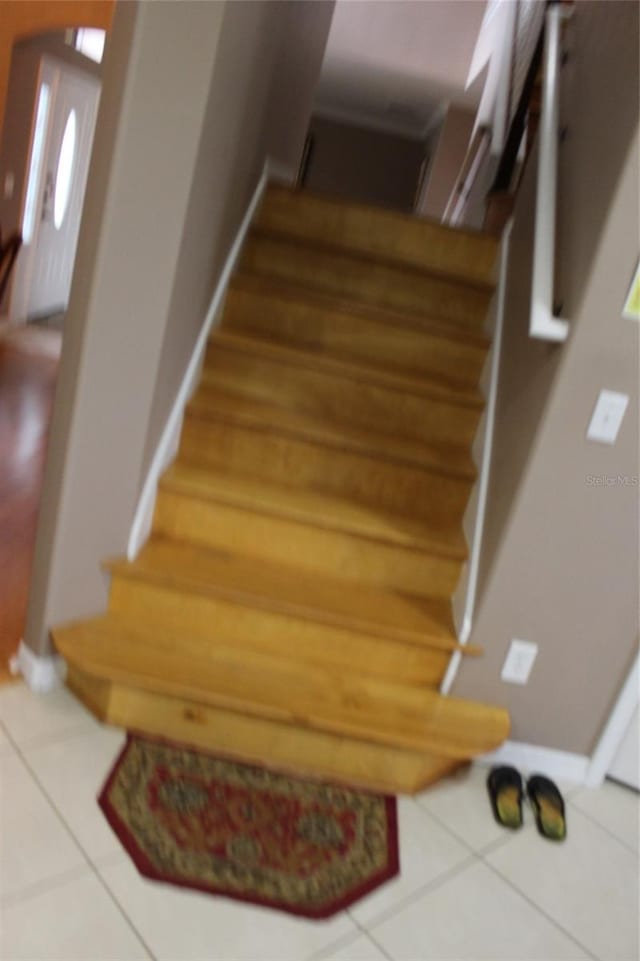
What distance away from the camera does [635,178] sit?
157cm

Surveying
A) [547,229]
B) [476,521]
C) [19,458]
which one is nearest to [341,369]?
[476,521]

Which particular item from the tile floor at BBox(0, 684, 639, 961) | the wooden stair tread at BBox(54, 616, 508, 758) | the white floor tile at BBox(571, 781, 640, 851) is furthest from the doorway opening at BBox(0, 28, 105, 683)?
the white floor tile at BBox(571, 781, 640, 851)

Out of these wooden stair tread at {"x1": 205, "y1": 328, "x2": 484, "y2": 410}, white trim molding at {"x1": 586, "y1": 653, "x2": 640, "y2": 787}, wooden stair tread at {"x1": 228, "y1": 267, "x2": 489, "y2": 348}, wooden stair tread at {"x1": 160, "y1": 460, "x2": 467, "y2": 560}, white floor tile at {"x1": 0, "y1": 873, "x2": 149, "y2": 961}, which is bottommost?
white floor tile at {"x1": 0, "y1": 873, "x2": 149, "y2": 961}

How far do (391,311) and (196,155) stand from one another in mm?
1140

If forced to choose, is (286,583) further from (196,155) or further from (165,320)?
(196,155)

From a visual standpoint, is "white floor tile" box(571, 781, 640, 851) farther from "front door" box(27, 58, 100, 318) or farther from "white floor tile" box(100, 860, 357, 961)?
"front door" box(27, 58, 100, 318)

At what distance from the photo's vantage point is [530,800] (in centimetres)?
189

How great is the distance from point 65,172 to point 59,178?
0.12 meters

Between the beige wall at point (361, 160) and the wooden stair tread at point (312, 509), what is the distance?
7.58 metres

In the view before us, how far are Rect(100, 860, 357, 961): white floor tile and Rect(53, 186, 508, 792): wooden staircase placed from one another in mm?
392

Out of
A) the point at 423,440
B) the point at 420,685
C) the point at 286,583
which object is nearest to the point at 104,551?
the point at 286,583

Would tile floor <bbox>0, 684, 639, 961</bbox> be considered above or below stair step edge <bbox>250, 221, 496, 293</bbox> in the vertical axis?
below

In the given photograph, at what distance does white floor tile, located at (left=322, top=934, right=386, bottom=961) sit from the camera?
1.36 meters

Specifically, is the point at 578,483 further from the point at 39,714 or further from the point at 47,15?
the point at 47,15
